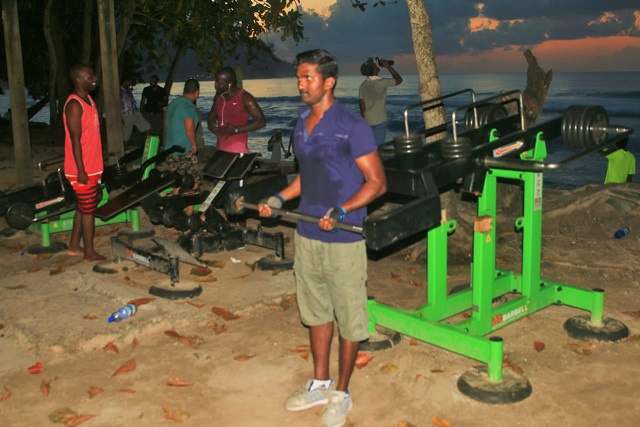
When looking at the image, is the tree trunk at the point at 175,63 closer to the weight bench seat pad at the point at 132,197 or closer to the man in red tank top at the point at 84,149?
the weight bench seat pad at the point at 132,197

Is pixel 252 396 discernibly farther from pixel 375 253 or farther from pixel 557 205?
pixel 557 205

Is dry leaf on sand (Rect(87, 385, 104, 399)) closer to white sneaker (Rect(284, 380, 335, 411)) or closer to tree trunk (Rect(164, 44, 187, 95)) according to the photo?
white sneaker (Rect(284, 380, 335, 411))

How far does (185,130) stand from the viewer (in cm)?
860

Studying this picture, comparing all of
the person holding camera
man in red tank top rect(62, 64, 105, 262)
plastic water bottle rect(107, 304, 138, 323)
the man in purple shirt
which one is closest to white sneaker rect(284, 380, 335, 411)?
the man in purple shirt

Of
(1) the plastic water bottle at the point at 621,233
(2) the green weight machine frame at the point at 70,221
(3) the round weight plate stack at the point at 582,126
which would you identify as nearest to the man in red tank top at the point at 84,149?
(2) the green weight machine frame at the point at 70,221

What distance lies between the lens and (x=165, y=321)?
606 centimetres

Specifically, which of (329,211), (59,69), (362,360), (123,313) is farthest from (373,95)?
(59,69)

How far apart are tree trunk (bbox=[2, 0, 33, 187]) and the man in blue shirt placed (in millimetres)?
3604

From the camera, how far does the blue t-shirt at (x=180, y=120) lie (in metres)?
8.55

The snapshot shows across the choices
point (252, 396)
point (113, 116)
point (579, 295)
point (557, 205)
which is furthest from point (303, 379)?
point (113, 116)

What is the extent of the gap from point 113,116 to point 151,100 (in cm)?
821

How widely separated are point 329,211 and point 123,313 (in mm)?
2806

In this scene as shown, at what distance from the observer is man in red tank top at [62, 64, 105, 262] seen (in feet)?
24.0

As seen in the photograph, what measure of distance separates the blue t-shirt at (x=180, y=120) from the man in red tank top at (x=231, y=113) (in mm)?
434
